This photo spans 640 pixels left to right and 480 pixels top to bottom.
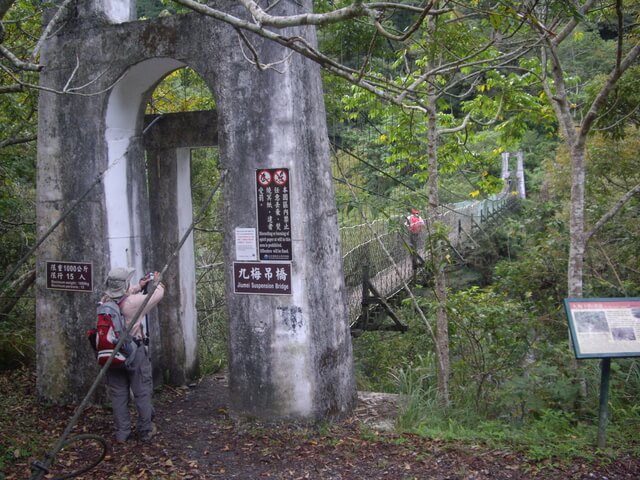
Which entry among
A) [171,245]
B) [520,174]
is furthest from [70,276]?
[520,174]

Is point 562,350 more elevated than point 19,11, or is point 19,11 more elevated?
point 19,11

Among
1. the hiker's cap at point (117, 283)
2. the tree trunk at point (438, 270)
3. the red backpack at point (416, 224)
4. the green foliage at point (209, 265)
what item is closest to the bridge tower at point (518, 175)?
the green foliage at point (209, 265)

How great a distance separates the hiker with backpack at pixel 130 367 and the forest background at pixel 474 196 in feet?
5.54

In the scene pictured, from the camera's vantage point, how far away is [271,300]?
16.4ft

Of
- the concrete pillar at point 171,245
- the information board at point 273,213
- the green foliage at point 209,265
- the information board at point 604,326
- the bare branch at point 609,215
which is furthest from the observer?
the green foliage at point 209,265

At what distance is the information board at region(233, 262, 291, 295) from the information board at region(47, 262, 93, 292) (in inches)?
58.1

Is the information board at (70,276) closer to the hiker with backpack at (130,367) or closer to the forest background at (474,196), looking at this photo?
the hiker with backpack at (130,367)

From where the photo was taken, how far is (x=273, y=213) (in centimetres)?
496

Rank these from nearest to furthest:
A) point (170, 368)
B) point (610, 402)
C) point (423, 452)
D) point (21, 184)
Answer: point (423, 452) → point (610, 402) → point (170, 368) → point (21, 184)

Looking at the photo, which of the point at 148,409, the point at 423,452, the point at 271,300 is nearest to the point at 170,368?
the point at 148,409

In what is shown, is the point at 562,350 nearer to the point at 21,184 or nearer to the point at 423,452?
the point at 423,452

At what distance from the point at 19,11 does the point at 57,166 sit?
7.64 feet

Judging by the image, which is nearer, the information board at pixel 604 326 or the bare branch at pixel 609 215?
the information board at pixel 604 326

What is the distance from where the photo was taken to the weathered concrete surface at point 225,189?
16.2ft
